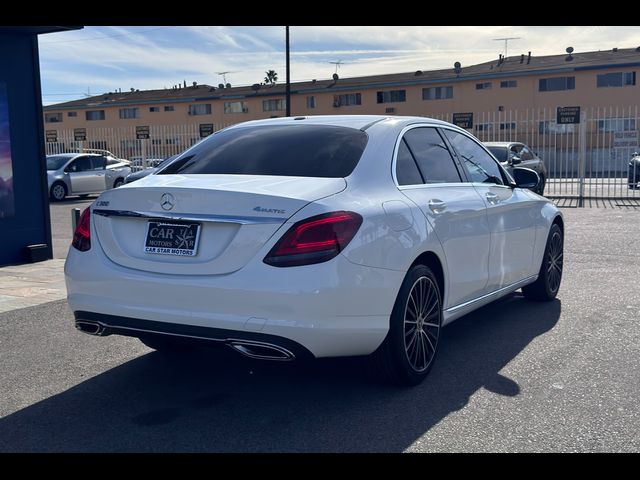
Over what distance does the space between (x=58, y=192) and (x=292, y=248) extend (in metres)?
20.0

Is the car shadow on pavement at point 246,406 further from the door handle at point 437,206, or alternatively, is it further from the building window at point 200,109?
the building window at point 200,109

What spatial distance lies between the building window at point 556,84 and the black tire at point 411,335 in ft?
154

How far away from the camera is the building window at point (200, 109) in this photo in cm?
6129

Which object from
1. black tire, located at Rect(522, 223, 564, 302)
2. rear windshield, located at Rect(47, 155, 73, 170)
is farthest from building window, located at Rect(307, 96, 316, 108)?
black tire, located at Rect(522, 223, 564, 302)

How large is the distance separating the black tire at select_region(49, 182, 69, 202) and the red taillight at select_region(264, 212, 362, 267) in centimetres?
1969

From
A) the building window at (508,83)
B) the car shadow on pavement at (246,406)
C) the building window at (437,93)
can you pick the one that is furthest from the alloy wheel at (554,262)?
the building window at (437,93)

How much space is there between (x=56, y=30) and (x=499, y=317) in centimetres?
669

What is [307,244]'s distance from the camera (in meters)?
4.01

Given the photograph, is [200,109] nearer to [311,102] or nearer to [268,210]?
[311,102]

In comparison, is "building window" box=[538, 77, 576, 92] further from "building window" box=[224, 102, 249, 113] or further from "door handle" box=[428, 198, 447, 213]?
"door handle" box=[428, 198, 447, 213]

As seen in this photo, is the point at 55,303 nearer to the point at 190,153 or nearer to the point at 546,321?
the point at 190,153

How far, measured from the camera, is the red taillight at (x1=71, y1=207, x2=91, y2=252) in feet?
15.1
